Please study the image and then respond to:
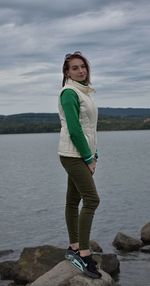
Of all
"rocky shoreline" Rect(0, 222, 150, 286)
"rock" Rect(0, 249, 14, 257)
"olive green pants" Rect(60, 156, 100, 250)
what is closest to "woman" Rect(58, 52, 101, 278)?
"olive green pants" Rect(60, 156, 100, 250)

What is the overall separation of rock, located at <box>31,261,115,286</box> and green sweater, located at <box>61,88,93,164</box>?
2085 mm

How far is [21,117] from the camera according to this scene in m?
189

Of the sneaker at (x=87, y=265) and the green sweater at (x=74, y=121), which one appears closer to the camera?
the green sweater at (x=74, y=121)

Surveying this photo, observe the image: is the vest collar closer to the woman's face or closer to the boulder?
the woman's face

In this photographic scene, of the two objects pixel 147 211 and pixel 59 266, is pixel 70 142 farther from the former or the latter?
pixel 147 211

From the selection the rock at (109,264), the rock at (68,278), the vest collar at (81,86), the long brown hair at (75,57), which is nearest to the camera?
the vest collar at (81,86)

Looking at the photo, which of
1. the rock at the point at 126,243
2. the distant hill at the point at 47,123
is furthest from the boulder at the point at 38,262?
the distant hill at the point at 47,123

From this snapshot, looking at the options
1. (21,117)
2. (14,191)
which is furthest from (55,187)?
(21,117)

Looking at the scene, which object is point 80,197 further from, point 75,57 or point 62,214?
point 62,214

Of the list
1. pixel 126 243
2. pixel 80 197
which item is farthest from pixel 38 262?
pixel 126 243

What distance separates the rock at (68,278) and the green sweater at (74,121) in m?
2.08

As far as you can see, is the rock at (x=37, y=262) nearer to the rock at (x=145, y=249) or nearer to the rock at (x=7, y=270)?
the rock at (x=7, y=270)

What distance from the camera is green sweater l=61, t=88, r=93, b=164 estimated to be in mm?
7863

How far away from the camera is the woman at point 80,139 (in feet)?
26.0
